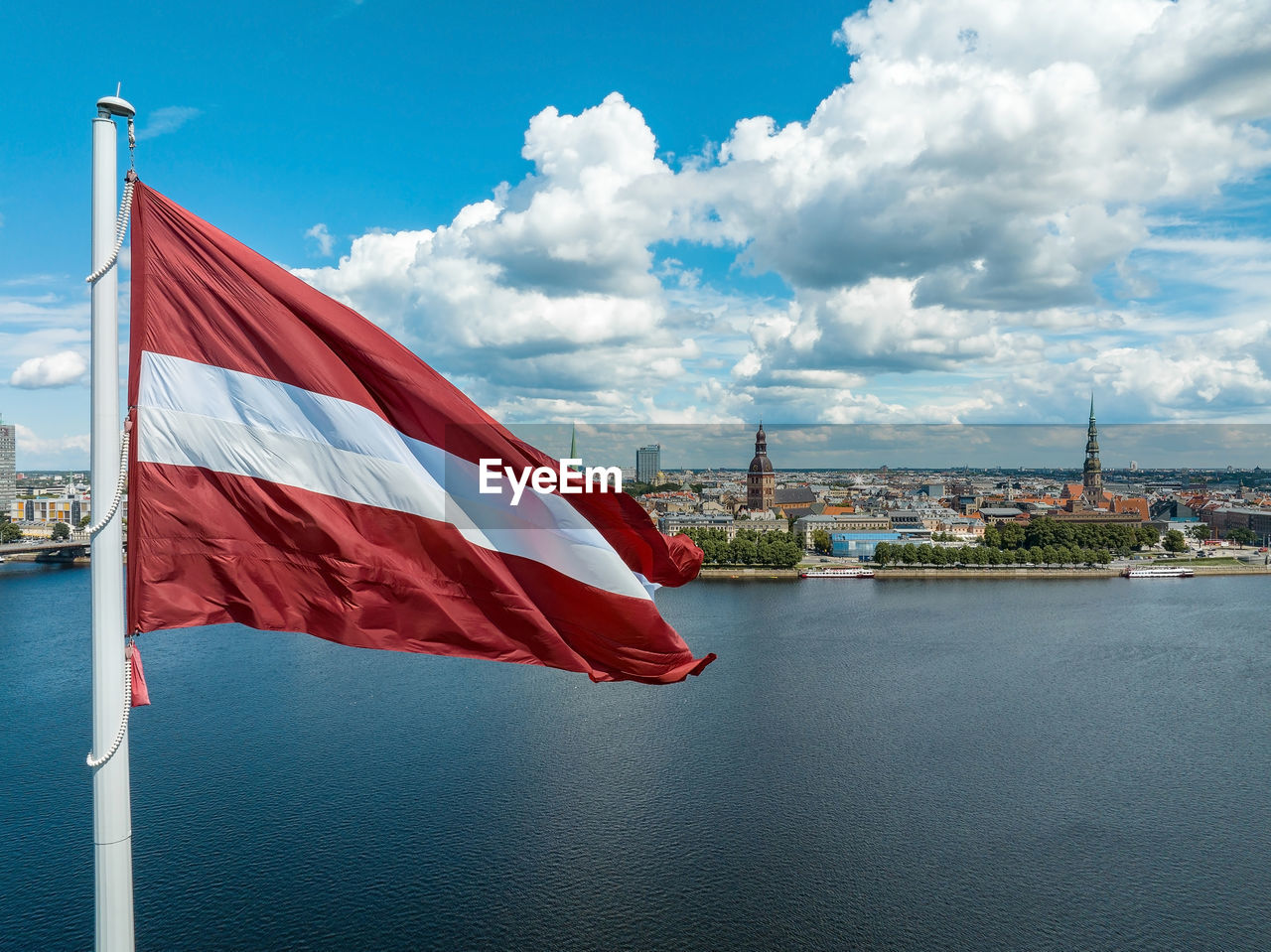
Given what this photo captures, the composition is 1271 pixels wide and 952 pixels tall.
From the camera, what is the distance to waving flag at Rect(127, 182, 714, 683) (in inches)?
53.4

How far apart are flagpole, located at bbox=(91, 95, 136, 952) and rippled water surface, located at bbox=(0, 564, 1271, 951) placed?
5.01m

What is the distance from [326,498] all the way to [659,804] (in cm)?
664

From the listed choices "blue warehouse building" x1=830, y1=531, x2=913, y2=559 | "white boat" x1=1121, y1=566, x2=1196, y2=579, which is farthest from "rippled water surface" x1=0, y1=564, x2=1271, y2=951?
"blue warehouse building" x1=830, y1=531, x2=913, y2=559

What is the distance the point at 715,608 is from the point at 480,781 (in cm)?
1081

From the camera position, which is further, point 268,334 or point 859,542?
point 859,542

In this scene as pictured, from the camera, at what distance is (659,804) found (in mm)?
7434

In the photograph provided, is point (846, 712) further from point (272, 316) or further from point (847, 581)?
point (847, 581)

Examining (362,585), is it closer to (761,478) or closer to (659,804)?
(659,804)

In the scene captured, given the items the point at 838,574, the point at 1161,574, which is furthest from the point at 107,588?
the point at 1161,574

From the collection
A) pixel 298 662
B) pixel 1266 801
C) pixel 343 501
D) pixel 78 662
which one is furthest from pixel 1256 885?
pixel 78 662

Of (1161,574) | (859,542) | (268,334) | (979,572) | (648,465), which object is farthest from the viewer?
(648,465)

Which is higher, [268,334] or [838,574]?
[268,334]

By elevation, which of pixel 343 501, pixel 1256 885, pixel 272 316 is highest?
pixel 272 316

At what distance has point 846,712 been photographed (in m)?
10.3
